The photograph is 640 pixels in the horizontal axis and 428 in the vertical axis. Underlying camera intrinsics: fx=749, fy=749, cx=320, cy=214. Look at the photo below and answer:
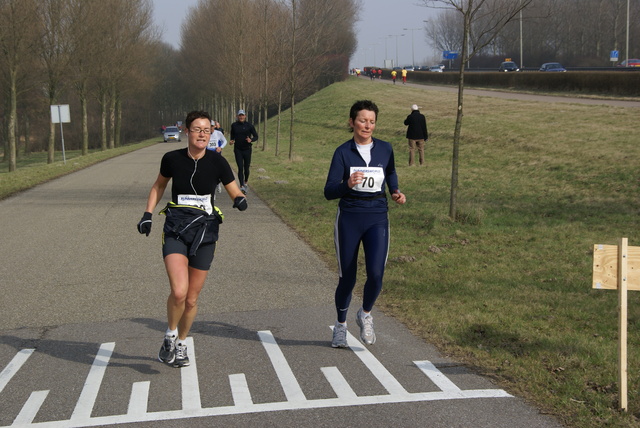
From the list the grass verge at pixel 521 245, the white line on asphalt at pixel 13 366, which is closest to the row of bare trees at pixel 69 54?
the grass verge at pixel 521 245

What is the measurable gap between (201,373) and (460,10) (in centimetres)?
904

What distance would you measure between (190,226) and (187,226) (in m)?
0.02

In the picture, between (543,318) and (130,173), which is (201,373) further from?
(130,173)

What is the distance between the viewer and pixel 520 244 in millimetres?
10898

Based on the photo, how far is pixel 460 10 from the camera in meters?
12.6

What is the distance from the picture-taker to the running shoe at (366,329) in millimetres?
5996

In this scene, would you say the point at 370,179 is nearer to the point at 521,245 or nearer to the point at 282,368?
the point at 282,368

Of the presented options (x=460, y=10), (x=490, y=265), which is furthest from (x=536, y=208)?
(x=490, y=265)

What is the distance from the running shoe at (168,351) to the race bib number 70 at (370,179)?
1.80m

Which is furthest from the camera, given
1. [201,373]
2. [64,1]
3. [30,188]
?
[64,1]

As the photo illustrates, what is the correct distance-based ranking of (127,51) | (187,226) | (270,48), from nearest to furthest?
1. (187,226)
2. (270,48)
3. (127,51)

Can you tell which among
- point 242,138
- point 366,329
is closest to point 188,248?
point 366,329

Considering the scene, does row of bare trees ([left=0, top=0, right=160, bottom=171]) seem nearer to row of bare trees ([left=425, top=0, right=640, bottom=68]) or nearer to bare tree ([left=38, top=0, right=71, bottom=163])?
bare tree ([left=38, top=0, right=71, bottom=163])

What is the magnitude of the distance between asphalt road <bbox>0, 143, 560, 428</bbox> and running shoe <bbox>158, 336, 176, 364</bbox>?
3.0 inches
